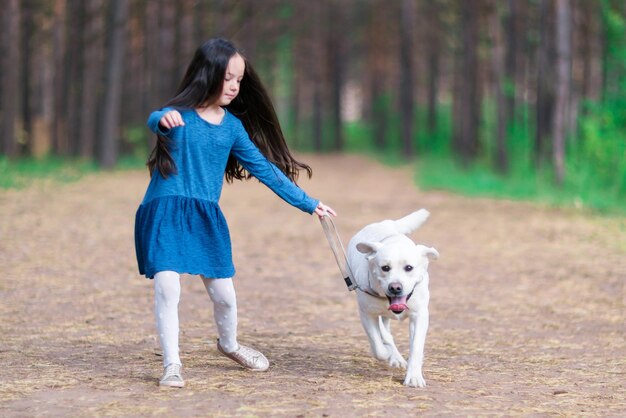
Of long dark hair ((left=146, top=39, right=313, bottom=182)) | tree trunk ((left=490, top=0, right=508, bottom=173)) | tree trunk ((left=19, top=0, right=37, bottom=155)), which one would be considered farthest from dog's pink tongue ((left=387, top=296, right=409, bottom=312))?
tree trunk ((left=19, top=0, right=37, bottom=155))

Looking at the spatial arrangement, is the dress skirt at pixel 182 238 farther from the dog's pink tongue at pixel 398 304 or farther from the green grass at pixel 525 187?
the green grass at pixel 525 187

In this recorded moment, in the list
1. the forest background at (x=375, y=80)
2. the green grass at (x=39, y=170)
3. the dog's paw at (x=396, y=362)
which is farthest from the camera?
the forest background at (x=375, y=80)

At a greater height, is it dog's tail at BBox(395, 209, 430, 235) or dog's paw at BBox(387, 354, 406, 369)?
dog's tail at BBox(395, 209, 430, 235)

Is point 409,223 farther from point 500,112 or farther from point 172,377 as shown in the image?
point 500,112

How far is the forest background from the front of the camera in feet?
65.5

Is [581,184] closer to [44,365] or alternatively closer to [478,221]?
[478,221]

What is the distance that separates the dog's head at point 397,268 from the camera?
545cm

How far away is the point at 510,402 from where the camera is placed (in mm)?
5215

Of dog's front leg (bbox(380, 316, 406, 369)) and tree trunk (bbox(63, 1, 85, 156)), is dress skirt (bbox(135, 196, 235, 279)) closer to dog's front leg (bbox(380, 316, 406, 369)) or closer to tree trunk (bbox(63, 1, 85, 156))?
dog's front leg (bbox(380, 316, 406, 369))

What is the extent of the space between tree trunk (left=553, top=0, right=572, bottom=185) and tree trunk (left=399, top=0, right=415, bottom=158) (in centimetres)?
1996

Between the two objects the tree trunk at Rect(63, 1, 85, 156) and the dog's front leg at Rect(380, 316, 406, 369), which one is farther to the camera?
the tree trunk at Rect(63, 1, 85, 156)

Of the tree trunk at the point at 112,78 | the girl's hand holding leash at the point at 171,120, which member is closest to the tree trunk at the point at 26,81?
the tree trunk at the point at 112,78

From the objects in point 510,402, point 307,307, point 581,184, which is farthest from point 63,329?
point 581,184

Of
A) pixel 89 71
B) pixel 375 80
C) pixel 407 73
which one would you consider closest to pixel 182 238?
pixel 89 71
